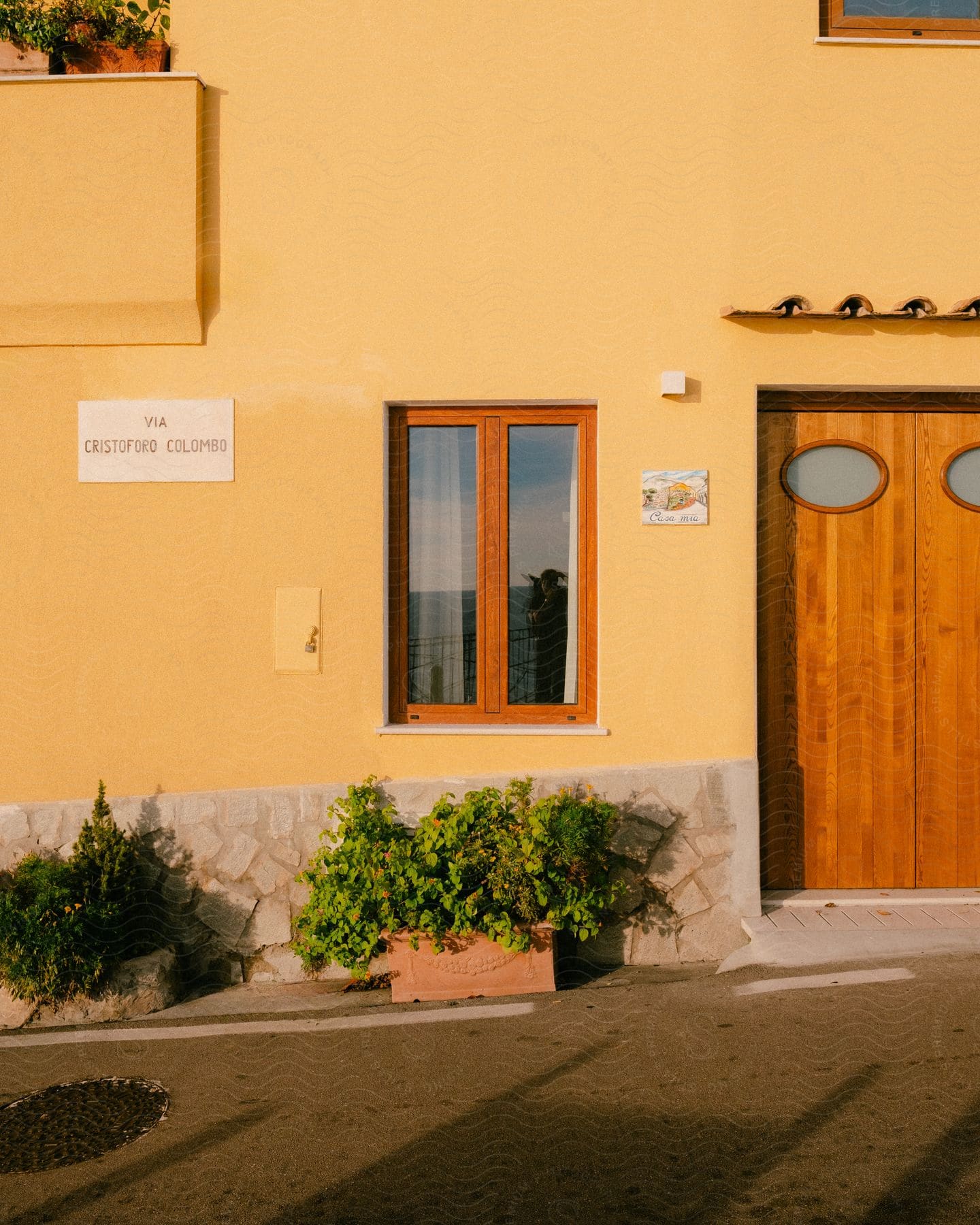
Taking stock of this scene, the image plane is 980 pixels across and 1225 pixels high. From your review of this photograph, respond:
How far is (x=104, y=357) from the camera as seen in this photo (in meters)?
5.44

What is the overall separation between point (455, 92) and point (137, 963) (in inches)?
188

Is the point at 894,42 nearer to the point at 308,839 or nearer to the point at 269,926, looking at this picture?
the point at 308,839

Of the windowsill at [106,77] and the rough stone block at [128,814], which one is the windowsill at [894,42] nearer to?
the windowsill at [106,77]

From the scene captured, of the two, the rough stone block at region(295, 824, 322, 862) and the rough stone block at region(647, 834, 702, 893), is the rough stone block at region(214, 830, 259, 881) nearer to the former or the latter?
the rough stone block at region(295, 824, 322, 862)

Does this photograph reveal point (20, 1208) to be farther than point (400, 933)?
No

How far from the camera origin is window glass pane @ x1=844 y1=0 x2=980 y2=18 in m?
5.49

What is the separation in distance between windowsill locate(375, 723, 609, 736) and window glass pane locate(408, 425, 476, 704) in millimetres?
232

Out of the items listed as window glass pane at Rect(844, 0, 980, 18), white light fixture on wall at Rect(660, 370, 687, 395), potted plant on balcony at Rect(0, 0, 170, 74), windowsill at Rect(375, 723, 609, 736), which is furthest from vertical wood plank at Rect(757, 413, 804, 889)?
potted plant on balcony at Rect(0, 0, 170, 74)

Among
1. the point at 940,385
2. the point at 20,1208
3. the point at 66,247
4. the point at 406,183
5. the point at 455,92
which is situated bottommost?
the point at 20,1208

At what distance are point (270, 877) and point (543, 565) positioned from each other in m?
2.22

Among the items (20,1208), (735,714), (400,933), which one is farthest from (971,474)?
(20,1208)

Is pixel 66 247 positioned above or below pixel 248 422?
above

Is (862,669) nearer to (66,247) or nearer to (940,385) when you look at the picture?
(940,385)

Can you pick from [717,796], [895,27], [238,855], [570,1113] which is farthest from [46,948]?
[895,27]
